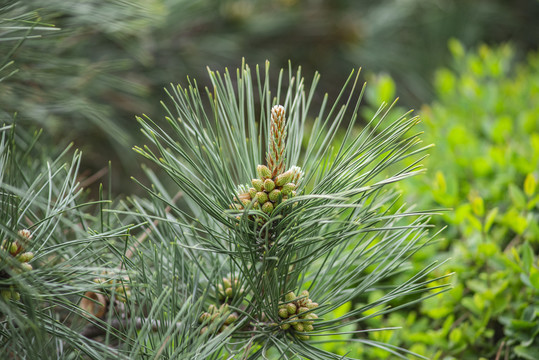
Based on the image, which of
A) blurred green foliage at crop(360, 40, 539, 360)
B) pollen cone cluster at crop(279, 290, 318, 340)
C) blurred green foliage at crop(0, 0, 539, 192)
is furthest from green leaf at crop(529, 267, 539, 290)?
blurred green foliage at crop(0, 0, 539, 192)

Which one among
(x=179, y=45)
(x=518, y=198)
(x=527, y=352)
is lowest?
(x=527, y=352)

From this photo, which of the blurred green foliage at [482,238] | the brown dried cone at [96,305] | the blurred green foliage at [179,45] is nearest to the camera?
the brown dried cone at [96,305]

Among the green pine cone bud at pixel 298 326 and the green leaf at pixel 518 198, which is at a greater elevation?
the green leaf at pixel 518 198

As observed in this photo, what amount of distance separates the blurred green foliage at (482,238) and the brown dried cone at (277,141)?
12.3 inches

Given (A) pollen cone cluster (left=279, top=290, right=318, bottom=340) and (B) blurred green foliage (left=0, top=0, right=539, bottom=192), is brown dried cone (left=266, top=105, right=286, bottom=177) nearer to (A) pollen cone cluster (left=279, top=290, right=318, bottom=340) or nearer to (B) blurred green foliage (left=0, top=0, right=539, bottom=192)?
(A) pollen cone cluster (left=279, top=290, right=318, bottom=340)

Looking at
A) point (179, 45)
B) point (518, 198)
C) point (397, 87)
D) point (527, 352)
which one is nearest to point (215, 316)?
point (527, 352)

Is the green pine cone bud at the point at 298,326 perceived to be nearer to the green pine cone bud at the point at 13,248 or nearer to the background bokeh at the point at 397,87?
the background bokeh at the point at 397,87

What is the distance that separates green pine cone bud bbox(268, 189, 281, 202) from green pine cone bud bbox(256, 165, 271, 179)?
0.8 inches

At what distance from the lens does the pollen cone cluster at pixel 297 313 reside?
492 mm

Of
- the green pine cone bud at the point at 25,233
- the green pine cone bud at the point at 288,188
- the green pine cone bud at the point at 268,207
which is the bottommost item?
the green pine cone bud at the point at 25,233

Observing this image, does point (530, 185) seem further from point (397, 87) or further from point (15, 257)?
point (397, 87)

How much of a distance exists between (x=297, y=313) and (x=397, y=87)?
5.45 feet

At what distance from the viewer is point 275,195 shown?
1.55 ft

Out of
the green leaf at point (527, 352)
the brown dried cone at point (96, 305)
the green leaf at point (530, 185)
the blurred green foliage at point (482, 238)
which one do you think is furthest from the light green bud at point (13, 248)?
the green leaf at point (530, 185)
